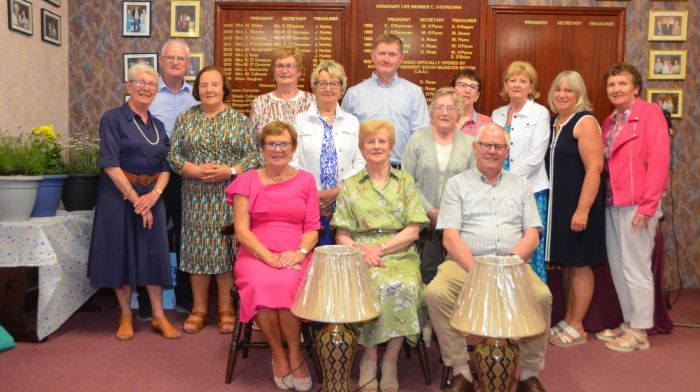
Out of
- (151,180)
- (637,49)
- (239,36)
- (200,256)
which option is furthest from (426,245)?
(637,49)

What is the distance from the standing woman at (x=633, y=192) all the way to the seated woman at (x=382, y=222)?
1364 millimetres

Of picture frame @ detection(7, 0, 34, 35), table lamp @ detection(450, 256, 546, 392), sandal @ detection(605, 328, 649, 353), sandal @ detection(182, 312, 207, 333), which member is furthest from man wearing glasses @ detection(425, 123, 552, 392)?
picture frame @ detection(7, 0, 34, 35)

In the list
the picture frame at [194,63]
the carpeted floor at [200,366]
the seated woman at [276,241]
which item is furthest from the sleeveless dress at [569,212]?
the picture frame at [194,63]

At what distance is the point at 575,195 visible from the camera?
355 centimetres

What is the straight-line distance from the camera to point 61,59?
467cm

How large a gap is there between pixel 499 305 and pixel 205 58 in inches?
142

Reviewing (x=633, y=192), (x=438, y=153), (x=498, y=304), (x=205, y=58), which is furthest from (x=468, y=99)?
(x=498, y=304)

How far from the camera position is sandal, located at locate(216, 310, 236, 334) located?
12.0 ft

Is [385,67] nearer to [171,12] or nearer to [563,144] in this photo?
[563,144]

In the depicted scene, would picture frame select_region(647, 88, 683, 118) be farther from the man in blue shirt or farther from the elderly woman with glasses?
the elderly woman with glasses

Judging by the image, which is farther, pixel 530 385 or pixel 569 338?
pixel 569 338

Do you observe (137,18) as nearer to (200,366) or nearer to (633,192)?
(200,366)

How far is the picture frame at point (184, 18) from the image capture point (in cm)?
468

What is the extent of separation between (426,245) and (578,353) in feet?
3.50
